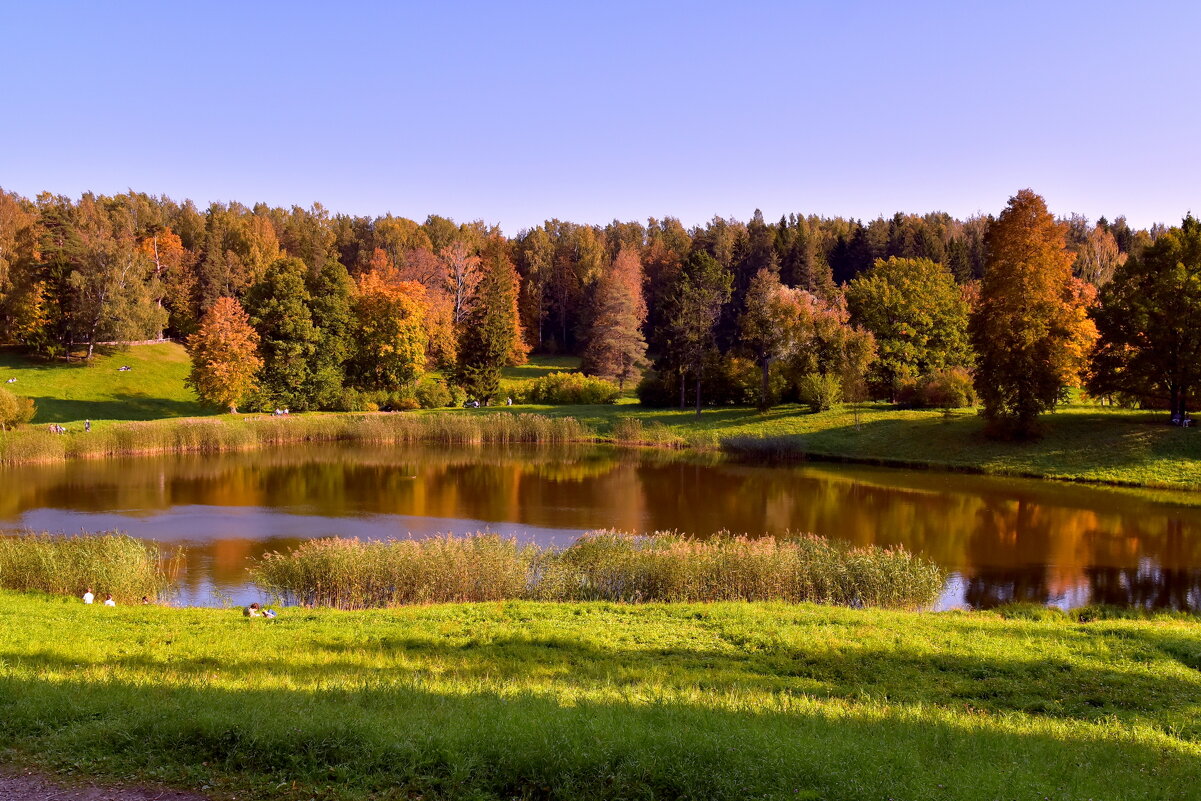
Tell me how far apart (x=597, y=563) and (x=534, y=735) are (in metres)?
9.88

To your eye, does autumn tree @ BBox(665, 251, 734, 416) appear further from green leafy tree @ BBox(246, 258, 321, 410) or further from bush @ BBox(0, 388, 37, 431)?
bush @ BBox(0, 388, 37, 431)

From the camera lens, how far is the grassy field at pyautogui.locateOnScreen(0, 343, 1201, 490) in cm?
3372

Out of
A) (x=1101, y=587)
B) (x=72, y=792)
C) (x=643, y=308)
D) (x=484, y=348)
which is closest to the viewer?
(x=72, y=792)

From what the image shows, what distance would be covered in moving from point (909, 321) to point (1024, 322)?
52.4 feet

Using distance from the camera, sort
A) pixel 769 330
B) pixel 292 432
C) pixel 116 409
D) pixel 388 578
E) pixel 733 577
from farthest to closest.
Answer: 1. pixel 116 409
2. pixel 769 330
3. pixel 292 432
4. pixel 733 577
5. pixel 388 578

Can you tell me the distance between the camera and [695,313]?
5144cm

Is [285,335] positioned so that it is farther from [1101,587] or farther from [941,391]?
[1101,587]

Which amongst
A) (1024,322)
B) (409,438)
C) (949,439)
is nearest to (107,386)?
(409,438)

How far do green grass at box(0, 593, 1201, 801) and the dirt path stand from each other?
0.16 m

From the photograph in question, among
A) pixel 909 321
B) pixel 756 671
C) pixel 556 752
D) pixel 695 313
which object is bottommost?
pixel 756 671

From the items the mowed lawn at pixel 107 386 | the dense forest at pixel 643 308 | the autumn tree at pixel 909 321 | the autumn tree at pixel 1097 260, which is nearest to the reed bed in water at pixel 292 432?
the dense forest at pixel 643 308

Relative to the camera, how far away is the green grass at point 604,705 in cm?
615

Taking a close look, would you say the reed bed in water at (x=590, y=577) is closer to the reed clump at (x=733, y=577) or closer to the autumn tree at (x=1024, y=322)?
the reed clump at (x=733, y=577)

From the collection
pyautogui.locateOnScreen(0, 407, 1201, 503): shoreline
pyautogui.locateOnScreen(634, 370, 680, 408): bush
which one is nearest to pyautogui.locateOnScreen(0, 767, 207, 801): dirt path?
pyautogui.locateOnScreen(0, 407, 1201, 503): shoreline
